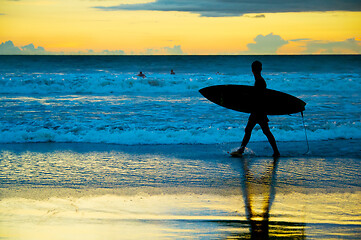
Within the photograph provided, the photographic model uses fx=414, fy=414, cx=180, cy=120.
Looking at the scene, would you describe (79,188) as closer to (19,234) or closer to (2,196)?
(2,196)

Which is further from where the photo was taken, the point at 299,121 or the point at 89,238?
the point at 299,121

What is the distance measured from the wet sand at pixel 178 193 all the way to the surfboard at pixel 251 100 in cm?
84

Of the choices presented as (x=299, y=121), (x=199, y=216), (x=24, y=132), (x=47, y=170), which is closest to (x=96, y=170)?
(x=47, y=170)

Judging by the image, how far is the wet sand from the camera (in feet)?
12.4

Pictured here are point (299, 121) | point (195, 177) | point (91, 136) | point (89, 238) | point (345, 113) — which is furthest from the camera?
point (345, 113)

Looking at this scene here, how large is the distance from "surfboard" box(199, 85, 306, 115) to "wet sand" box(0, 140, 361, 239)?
836 mm

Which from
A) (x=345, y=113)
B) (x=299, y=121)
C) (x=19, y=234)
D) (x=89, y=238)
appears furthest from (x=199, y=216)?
(x=345, y=113)

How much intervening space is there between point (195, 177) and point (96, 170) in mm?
1555

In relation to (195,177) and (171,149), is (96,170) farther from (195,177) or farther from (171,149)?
(171,149)

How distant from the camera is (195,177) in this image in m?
5.87

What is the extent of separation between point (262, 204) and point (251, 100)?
2978 millimetres

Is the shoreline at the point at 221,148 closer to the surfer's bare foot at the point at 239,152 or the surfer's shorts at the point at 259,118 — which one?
the surfer's bare foot at the point at 239,152

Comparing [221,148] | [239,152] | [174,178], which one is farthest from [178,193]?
[221,148]

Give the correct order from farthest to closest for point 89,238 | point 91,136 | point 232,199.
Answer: point 91,136 → point 232,199 → point 89,238
